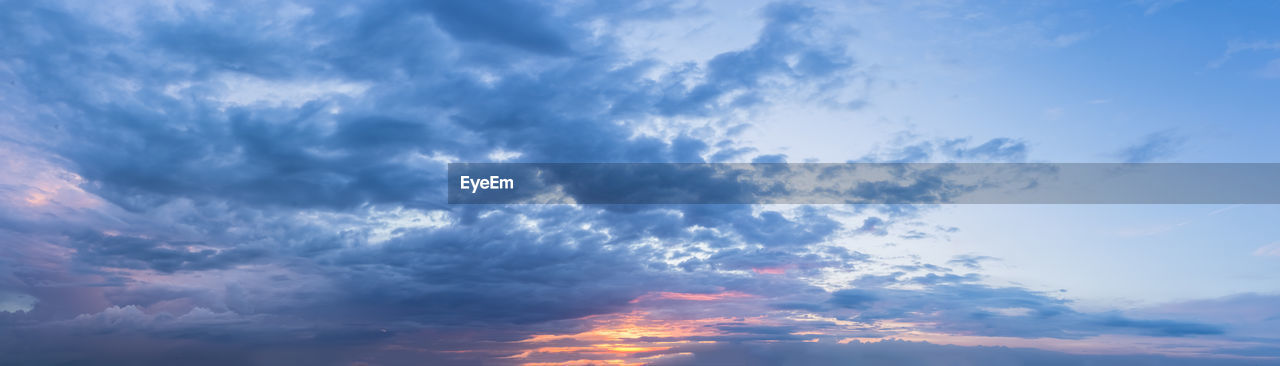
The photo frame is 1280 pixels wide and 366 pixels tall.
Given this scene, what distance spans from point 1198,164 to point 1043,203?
1447 cm

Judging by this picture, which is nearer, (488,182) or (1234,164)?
(1234,164)

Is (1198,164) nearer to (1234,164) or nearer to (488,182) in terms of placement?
(1234,164)

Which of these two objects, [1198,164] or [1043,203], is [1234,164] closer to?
[1198,164]

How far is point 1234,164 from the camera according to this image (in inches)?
2657

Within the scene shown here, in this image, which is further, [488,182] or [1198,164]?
[488,182]

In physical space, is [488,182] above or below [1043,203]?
above

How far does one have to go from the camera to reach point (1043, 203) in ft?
235

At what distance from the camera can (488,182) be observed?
249 feet

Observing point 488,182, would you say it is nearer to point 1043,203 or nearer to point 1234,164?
point 1043,203

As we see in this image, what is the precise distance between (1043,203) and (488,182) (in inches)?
2396

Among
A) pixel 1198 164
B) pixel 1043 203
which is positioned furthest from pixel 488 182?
pixel 1198 164

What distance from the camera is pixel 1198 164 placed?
222 ft

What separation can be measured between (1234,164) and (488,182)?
7801cm

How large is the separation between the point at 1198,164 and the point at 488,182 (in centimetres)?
7442
